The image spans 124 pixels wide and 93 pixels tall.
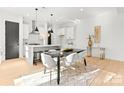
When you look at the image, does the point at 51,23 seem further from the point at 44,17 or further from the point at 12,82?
the point at 12,82

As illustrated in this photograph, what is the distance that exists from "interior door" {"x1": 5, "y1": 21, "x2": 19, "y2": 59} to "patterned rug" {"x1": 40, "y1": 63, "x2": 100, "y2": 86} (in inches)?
51.5

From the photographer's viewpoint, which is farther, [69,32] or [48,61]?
[69,32]

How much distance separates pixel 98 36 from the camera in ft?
19.7

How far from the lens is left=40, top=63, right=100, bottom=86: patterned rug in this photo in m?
3.01

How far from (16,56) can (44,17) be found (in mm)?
1398

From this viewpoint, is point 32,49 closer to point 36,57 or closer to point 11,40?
point 36,57

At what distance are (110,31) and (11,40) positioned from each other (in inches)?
167

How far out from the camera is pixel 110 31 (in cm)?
571

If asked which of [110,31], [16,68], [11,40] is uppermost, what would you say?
[110,31]

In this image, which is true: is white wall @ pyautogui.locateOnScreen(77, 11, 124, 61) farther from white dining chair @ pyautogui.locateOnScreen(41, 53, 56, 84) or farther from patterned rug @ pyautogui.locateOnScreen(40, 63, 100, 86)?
white dining chair @ pyautogui.locateOnScreen(41, 53, 56, 84)

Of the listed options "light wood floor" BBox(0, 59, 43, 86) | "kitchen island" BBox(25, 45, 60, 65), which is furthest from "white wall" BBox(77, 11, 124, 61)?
"light wood floor" BBox(0, 59, 43, 86)

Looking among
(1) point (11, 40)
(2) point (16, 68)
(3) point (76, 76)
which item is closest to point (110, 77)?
(3) point (76, 76)

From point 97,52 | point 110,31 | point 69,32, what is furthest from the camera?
point 97,52
